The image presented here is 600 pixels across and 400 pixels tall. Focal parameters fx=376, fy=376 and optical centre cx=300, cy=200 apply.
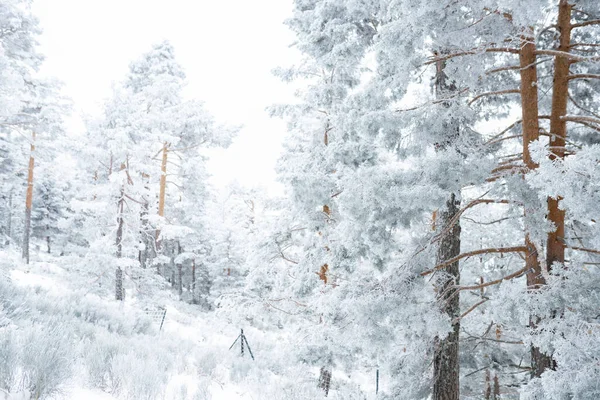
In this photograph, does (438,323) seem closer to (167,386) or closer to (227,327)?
(167,386)

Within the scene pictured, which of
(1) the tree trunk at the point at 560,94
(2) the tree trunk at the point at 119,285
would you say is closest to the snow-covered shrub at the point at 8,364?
(1) the tree trunk at the point at 560,94

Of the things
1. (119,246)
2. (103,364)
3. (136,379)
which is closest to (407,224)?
(136,379)

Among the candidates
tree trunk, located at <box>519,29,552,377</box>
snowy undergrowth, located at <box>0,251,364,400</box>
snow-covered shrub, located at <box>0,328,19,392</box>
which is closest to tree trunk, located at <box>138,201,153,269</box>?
snowy undergrowth, located at <box>0,251,364,400</box>

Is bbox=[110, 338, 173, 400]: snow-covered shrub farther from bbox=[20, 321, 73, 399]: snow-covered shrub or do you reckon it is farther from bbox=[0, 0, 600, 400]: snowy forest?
bbox=[20, 321, 73, 399]: snow-covered shrub

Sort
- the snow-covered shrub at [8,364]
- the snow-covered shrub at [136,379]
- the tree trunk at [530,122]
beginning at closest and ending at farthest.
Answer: the snow-covered shrub at [8,364] → the snow-covered shrub at [136,379] → the tree trunk at [530,122]

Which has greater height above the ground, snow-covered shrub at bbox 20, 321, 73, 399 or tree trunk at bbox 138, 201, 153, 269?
tree trunk at bbox 138, 201, 153, 269

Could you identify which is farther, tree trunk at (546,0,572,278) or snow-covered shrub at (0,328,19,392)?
Answer: tree trunk at (546,0,572,278)

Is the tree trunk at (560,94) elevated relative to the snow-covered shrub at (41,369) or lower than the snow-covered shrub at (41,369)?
elevated

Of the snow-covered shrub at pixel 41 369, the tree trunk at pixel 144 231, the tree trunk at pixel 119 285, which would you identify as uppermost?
the tree trunk at pixel 144 231

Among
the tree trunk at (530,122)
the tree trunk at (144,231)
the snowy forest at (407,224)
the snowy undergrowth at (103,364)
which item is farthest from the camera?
the tree trunk at (144,231)

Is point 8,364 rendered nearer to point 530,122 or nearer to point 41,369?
point 41,369

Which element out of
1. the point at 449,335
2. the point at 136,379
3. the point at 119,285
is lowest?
the point at 119,285

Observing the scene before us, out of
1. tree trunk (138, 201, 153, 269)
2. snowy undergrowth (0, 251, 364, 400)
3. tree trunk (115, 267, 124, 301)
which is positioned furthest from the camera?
tree trunk (138, 201, 153, 269)

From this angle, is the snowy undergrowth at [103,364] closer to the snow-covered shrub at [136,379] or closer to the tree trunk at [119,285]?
the snow-covered shrub at [136,379]
